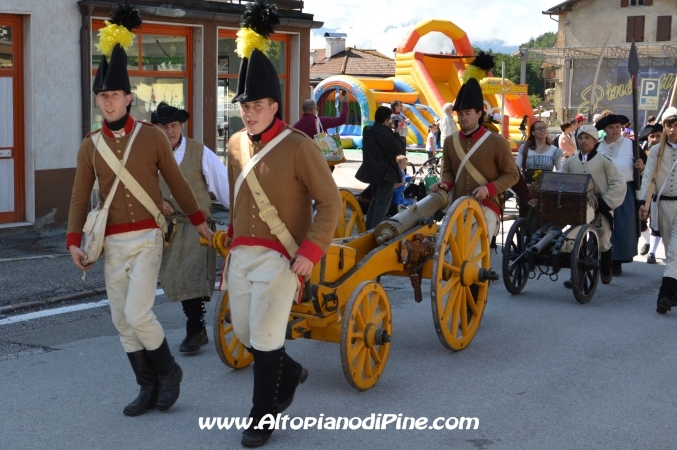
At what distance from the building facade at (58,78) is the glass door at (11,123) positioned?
0.04 feet

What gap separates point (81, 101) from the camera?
42.4ft

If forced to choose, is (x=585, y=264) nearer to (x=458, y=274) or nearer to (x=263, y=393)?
(x=458, y=274)

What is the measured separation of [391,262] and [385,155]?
5532 mm

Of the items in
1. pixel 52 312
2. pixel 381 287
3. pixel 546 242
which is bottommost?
pixel 52 312

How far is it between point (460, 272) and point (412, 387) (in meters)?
1.13

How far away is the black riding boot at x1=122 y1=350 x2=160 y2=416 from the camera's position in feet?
17.8

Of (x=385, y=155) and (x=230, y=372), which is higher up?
(x=385, y=155)

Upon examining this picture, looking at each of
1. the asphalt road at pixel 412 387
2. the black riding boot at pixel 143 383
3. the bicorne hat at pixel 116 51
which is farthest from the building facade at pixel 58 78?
the black riding boot at pixel 143 383

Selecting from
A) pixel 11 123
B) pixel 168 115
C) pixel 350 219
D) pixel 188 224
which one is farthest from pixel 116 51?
pixel 11 123

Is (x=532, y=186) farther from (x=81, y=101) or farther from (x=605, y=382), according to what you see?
(x=81, y=101)

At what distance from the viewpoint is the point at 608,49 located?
56.4 meters

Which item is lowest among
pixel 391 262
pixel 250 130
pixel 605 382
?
pixel 605 382

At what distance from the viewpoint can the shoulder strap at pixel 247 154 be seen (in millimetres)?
4988

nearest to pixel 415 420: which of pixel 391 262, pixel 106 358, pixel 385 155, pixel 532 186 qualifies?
pixel 391 262
